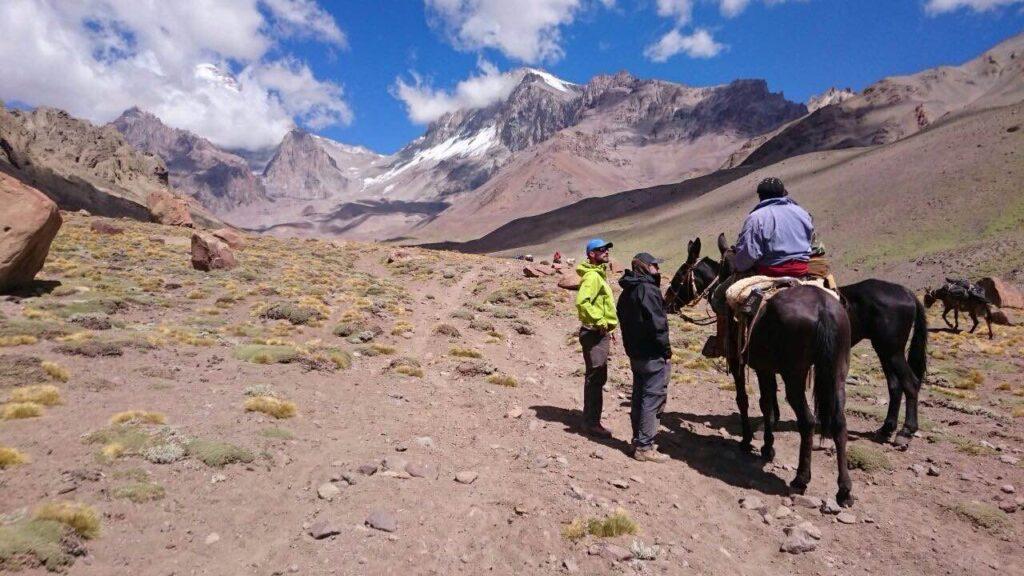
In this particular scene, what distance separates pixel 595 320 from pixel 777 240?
9.84 ft

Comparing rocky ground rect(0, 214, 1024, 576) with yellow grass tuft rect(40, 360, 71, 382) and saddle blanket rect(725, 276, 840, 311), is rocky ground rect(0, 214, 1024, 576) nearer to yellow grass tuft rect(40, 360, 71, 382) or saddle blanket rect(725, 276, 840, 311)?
yellow grass tuft rect(40, 360, 71, 382)

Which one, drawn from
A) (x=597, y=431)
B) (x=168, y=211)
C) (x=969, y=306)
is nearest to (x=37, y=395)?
(x=597, y=431)

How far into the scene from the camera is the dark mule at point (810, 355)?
22.8ft

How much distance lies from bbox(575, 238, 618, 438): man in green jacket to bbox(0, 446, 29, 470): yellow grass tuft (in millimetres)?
7387

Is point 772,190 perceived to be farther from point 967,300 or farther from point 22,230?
point 967,300

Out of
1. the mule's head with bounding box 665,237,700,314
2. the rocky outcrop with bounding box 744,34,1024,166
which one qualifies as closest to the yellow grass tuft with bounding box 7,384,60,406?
the mule's head with bounding box 665,237,700,314

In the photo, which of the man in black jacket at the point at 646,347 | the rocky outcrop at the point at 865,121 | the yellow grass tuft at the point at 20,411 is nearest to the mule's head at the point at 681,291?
the man in black jacket at the point at 646,347

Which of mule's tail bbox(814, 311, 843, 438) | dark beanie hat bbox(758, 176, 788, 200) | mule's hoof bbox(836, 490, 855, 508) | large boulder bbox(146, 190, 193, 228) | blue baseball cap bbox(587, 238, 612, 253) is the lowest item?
mule's hoof bbox(836, 490, 855, 508)

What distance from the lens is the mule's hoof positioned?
22.4 feet

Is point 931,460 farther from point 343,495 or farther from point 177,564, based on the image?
point 177,564

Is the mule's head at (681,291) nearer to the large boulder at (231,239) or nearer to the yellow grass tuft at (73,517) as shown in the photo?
the yellow grass tuft at (73,517)

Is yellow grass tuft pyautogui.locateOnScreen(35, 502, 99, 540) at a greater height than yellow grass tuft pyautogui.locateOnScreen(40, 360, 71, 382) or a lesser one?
lesser

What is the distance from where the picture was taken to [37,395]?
7953 mm

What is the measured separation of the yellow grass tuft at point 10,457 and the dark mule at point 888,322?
911cm
